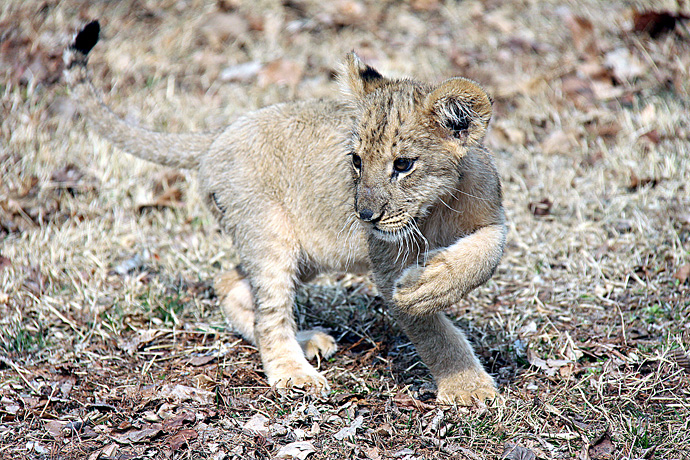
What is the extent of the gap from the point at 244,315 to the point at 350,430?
1378 millimetres

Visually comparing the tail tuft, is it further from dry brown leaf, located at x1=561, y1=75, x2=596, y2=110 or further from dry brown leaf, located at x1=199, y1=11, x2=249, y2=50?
dry brown leaf, located at x1=561, y1=75, x2=596, y2=110

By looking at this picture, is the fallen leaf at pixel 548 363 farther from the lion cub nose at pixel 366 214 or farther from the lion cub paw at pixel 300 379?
the lion cub nose at pixel 366 214

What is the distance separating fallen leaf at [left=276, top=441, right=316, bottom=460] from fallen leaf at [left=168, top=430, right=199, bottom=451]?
49 cm

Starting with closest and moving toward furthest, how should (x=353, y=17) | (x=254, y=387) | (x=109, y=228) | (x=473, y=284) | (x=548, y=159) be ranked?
(x=473, y=284) < (x=254, y=387) < (x=109, y=228) < (x=548, y=159) < (x=353, y=17)

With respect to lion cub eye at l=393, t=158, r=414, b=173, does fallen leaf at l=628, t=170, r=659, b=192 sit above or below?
below

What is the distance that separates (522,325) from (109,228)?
12.0ft

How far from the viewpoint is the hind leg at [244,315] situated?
4.68 metres

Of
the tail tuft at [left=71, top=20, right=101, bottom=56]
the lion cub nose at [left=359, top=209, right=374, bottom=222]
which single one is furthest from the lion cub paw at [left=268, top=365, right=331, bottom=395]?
the tail tuft at [left=71, top=20, right=101, bottom=56]

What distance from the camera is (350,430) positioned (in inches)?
148

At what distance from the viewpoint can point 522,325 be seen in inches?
185

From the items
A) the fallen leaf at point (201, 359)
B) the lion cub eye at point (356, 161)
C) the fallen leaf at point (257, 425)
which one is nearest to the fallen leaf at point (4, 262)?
the fallen leaf at point (201, 359)

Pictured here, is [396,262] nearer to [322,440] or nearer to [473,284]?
[473,284]

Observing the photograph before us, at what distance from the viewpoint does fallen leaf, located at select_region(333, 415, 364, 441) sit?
3.71 metres

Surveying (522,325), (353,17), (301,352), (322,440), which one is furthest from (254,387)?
(353,17)
